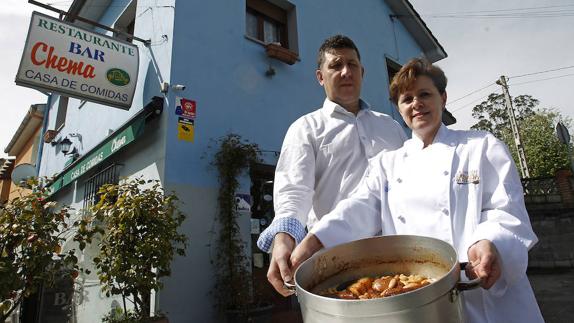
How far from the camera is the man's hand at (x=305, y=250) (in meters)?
1.09

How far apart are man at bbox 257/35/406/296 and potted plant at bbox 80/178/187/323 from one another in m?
2.57

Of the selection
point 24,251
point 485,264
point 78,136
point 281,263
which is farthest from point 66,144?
point 485,264

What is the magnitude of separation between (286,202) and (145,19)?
584 centimetres

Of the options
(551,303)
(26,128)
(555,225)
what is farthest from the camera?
(26,128)

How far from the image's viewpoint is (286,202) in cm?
A: 138

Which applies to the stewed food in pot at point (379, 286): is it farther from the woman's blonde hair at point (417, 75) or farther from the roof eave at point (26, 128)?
the roof eave at point (26, 128)

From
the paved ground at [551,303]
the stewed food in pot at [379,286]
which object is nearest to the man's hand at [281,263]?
the stewed food in pot at [379,286]

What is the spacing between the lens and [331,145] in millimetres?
1665

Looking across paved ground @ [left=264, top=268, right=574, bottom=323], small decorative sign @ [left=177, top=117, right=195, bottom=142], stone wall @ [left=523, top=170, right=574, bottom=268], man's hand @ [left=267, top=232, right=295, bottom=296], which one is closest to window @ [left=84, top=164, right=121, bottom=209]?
small decorative sign @ [left=177, top=117, right=195, bottom=142]

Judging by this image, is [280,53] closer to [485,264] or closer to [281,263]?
[281,263]

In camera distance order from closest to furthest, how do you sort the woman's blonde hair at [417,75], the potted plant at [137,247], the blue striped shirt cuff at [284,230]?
the blue striped shirt cuff at [284,230], the woman's blonde hair at [417,75], the potted plant at [137,247]

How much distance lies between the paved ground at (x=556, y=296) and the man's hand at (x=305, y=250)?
481 cm

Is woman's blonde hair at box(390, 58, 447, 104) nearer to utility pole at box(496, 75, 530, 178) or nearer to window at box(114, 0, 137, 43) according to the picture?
window at box(114, 0, 137, 43)

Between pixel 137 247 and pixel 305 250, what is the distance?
121 inches
